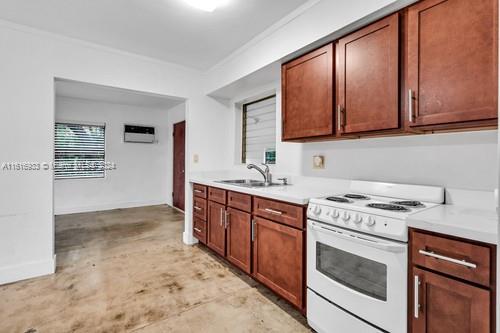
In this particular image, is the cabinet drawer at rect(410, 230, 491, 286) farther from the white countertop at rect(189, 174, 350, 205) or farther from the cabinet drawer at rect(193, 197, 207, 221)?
the cabinet drawer at rect(193, 197, 207, 221)

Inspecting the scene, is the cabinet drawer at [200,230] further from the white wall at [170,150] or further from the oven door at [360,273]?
the white wall at [170,150]

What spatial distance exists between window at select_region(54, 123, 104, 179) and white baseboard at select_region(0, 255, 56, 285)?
11.1 ft

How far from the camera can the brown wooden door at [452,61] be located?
1.25 metres

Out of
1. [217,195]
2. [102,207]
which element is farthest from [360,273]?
[102,207]

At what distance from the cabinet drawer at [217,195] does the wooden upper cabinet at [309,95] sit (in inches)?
37.3

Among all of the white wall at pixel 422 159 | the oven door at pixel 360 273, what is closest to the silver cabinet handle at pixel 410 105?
the white wall at pixel 422 159

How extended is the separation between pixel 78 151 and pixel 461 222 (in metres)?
6.47

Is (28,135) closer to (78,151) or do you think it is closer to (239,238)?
(239,238)

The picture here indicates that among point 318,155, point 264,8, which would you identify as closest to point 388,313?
point 318,155

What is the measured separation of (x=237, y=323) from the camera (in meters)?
1.87

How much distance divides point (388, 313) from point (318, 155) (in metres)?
1.48

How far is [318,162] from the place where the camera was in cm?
249

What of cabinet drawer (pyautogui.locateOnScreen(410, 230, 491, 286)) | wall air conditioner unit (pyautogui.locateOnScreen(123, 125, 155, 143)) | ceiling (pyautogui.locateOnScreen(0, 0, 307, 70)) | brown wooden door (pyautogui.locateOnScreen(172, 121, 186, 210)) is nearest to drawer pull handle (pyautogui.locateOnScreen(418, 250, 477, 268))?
cabinet drawer (pyautogui.locateOnScreen(410, 230, 491, 286))

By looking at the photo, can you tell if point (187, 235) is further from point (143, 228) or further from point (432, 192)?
point (432, 192)
